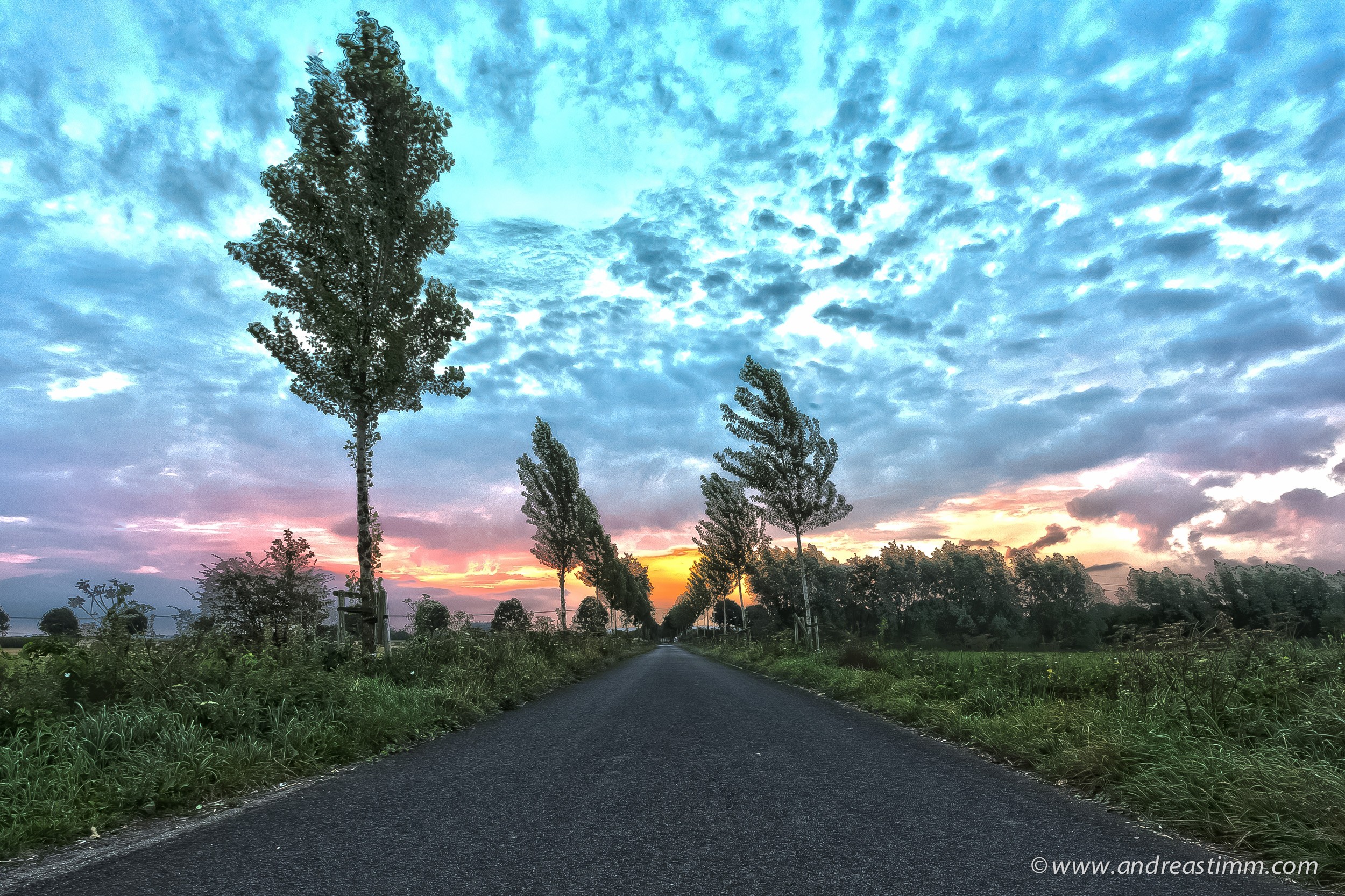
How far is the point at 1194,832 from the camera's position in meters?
4.00

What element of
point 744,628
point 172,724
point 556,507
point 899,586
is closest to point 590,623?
point 556,507

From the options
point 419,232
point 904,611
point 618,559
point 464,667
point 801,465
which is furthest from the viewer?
point 904,611

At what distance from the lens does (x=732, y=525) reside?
39.5 metres

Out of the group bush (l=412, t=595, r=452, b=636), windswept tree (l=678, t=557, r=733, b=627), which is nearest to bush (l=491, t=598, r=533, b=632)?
bush (l=412, t=595, r=452, b=636)

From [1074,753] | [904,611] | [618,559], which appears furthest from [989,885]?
[904,611]

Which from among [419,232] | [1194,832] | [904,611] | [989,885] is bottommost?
[904,611]

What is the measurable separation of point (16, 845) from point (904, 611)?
83.3 metres

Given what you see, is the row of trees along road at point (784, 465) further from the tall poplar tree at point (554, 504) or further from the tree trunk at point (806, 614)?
the tall poplar tree at point (554, 504)

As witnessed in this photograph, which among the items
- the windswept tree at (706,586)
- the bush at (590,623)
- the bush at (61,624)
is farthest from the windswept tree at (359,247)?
the windswept tree at (706,586)

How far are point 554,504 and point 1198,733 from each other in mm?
31973

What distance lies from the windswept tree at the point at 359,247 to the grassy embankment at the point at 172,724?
4.87m

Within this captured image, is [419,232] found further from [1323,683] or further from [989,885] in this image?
[1323,683]

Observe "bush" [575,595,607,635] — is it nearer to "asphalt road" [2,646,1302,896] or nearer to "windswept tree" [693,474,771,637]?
"windswept tree" [693,474,771,637]

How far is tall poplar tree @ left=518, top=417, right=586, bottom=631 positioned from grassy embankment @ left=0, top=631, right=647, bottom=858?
2478 centimetres
